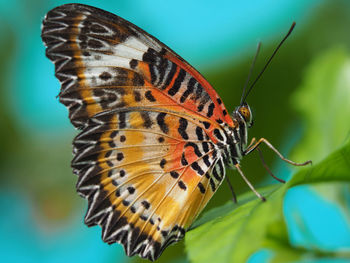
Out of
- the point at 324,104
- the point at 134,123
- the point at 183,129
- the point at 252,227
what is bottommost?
the point at 324,104

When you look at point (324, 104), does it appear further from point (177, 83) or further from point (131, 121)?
point (131, 121)

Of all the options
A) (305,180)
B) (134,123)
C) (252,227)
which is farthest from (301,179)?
(134,123)

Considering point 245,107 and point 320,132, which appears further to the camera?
point 320,132

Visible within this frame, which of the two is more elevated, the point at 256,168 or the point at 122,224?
the point at 122,224

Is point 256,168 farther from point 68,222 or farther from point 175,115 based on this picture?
point 68,222

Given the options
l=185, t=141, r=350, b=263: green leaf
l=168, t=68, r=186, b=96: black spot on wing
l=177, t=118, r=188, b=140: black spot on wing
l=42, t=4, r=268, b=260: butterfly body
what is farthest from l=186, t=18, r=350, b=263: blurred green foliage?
l=168, t=68, r=186, b=96: black spot on wing

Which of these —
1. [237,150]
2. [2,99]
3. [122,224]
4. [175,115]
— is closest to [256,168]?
[237,150]

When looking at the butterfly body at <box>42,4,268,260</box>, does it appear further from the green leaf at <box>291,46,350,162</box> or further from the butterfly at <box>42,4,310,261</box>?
the green leaf at <box>291,46,350,162</box>

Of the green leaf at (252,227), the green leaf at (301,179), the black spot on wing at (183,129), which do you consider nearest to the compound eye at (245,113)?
the black spot on wing at (183,129)
